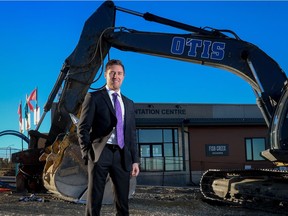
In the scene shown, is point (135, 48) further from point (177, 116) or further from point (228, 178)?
→ point (177, 116)

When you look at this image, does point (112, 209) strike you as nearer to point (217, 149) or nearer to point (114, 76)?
point (114, 76)

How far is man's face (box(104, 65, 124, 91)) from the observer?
14.5 ft

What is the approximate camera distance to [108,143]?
14.1ft

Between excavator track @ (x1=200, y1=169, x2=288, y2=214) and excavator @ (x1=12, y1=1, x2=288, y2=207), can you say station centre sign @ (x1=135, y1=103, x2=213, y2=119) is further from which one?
excavator track @ (x1=200, y1=169, x2=288, y2=214)

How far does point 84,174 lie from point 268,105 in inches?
145

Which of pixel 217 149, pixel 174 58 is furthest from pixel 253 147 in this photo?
pixel 174 58

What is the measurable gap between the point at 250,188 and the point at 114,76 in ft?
17.1

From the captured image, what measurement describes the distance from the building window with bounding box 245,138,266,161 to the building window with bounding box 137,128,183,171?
491 centimetres

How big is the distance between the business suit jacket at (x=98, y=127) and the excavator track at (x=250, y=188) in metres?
4.34

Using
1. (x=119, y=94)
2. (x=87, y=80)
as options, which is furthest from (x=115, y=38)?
(x=119, y=94)

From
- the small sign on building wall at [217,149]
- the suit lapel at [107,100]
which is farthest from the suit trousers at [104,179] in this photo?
the small sign on building wall at [217,149]


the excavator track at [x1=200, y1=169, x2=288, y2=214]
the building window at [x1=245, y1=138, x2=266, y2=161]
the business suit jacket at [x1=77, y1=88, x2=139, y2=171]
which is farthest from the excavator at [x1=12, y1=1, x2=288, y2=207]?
the building window at [x1=245, y1=138, x2=266, y2=161]

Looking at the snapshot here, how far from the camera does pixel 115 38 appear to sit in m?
9.50

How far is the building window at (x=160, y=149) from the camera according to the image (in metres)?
30.3
